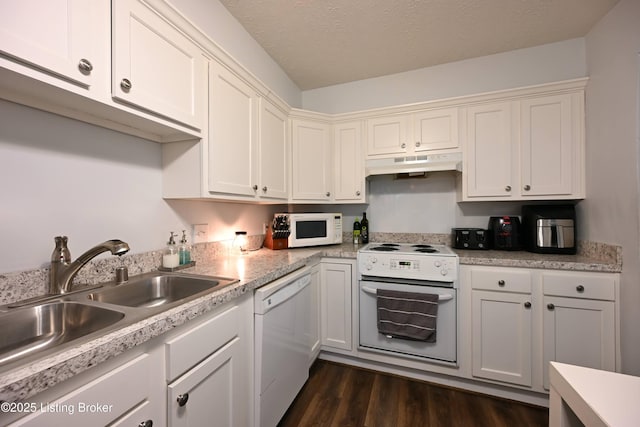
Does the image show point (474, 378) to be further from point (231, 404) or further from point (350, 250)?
point (231, 404)

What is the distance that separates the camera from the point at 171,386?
2.63ft

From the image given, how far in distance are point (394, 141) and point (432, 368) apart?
1.86m

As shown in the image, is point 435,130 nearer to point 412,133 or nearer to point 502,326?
point 412,133

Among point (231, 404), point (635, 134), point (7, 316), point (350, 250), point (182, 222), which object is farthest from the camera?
point (350, 250)

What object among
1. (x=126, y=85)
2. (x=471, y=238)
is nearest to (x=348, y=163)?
(x=471, y=238)

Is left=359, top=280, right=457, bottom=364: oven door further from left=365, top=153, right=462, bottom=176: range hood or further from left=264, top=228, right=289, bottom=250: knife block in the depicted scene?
left=365, top=153, right=462, bottom=176: range hood

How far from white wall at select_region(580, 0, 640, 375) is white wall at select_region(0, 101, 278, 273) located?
265 cm

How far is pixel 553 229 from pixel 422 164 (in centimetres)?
104

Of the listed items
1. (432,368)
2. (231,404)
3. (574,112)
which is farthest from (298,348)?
(574,112)

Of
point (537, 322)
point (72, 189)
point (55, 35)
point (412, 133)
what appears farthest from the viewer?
point (412, 133)

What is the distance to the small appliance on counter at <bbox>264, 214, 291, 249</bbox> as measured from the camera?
2.14 m

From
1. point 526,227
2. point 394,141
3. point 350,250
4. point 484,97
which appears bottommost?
point 350,250

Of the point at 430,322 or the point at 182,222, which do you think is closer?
the point at 182,222

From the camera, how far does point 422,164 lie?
2.10 meters
